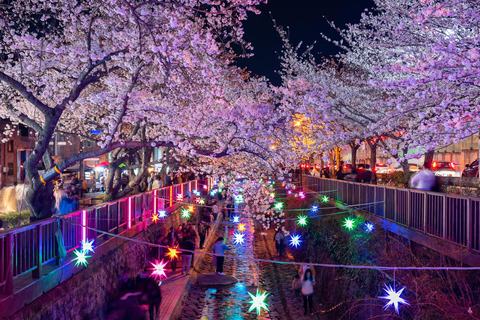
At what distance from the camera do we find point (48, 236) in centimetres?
764

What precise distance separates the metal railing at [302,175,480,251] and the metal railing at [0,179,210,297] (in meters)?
7.58

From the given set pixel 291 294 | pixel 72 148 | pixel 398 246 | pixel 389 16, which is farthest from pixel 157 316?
pixel 72 148

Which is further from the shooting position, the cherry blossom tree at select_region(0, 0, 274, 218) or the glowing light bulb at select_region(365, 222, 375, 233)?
the glowing light bulb at select_region(365, 222, 375, 233)

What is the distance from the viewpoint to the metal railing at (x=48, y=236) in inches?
242

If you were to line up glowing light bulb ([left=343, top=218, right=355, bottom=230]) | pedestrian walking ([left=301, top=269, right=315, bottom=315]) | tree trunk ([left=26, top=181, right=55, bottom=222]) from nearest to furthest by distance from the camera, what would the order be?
tree trunk ([left=26, top=181, right=55, bottom=222])
pedestrian walking ([left=301, top=269, right=315, bottom=315])
glowing light bulb ([left=343, top=218, right=355, bottom=230])

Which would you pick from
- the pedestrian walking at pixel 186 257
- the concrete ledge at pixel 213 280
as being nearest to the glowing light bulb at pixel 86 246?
the pedestrian walking at pixel 186 257

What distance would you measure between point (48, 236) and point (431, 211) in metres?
8.60

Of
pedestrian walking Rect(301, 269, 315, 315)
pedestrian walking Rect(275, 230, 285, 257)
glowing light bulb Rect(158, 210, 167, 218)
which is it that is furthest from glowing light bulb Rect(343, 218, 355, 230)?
glowing light bulb Rect(158, 210, 167, 218)

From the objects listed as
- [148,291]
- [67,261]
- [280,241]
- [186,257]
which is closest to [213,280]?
[186,257]

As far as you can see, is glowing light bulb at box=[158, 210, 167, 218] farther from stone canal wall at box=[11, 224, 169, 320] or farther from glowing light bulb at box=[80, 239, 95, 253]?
glowing light bulb at box=[80, 239, 95, 253]

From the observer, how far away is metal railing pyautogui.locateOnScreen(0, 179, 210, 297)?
6.16 metres

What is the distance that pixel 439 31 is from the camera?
1159cm

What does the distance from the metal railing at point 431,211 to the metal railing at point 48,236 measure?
758cm

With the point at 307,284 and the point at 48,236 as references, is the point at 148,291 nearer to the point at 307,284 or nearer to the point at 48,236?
the point at 48,236
